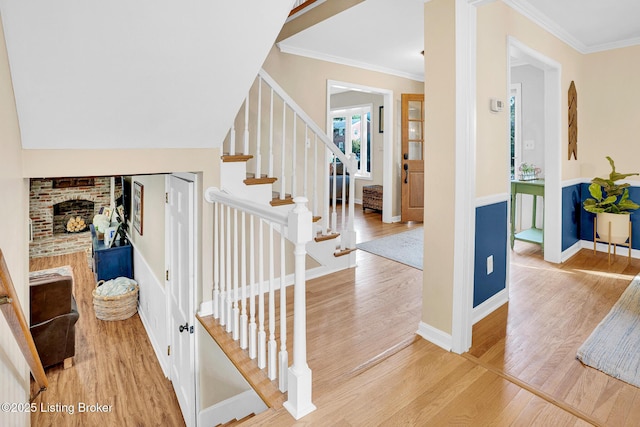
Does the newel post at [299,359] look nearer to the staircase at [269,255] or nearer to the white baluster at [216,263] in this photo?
the staircase at [269,255]

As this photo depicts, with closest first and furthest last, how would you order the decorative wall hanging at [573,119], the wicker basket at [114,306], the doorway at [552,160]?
the doorway at [552,160], the decorative wall hanging at [573,119], the wicker basket at [114,306]

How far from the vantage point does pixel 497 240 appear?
2.66 m

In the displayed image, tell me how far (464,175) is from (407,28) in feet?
6.96

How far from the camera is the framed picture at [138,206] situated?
4.21 meters

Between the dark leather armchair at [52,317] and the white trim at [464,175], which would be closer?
the white trim at [464,175]

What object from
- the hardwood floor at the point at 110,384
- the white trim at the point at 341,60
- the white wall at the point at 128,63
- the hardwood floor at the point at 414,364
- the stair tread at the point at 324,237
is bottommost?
the hardwood floor at the point at 110,384

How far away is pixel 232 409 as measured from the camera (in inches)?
108

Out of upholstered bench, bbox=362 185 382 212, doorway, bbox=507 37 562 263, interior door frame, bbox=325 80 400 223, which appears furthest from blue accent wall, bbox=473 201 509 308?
upholstered bench, bbox=362 185 382 212

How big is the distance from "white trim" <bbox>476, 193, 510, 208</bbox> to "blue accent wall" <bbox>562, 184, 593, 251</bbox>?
170 centimetres

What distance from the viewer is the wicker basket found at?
14.2ft

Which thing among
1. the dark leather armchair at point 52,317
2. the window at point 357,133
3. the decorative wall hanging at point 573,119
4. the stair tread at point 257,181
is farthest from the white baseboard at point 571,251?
the dark leather armchair at point 52,317

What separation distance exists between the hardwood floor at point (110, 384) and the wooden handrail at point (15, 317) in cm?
191

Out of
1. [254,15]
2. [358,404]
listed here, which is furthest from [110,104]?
[358,404]

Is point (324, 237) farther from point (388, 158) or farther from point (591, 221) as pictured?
point (591, 221)
